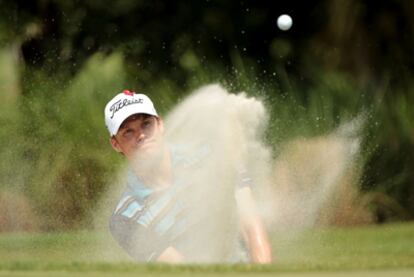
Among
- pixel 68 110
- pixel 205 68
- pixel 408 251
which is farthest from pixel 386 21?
pixel 408 251

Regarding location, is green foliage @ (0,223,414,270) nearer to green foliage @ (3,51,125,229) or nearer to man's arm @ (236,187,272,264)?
man's arm @ (236,187,272,264)

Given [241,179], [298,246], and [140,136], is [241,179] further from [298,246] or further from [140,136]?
[298,246]

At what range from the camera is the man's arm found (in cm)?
554

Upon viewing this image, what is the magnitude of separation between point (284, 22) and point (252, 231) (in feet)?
20.0

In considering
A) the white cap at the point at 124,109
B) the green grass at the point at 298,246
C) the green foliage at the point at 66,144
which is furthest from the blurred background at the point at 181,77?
the white cap at the point at 124,109

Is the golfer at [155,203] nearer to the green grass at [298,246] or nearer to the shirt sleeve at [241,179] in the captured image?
the shirt sleeve at [241,179]

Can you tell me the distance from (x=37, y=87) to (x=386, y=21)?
344 centimetres

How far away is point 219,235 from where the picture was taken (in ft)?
19.4

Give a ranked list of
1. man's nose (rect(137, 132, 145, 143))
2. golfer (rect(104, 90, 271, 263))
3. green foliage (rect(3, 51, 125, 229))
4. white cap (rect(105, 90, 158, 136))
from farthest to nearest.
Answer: green foliage (rect(3, 51, 125, 229))
man's nose (rect(137, 132, 145, 143))
white cap (rect(105, 90, 158, 136))
golfer (rect(104, 90, 271, 263))

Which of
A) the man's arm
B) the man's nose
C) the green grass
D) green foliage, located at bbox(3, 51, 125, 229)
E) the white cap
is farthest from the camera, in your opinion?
green foliage, located at bbox(3, 51, 125, 229)

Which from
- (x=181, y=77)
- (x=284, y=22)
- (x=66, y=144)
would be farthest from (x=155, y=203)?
(x=181, y=77)

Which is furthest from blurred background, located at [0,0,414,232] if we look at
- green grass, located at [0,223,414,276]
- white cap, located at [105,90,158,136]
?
white cap, located at [105,90,158,136]

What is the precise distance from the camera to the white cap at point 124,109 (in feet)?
19.2

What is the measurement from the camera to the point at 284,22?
11.6 metres
